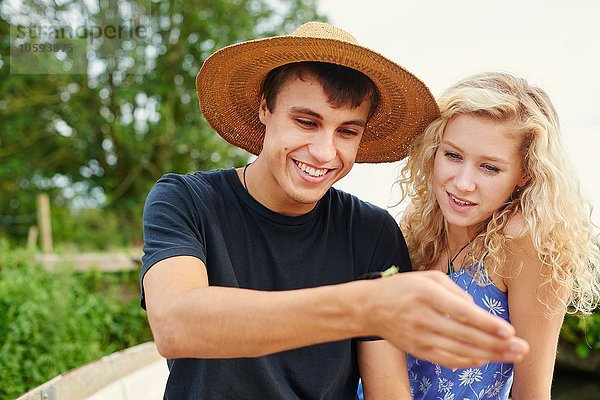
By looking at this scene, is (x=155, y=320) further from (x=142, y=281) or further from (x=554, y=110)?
(x=554, y=110)

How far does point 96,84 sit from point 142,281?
Answer: 10.7 meters

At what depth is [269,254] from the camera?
2.16 m

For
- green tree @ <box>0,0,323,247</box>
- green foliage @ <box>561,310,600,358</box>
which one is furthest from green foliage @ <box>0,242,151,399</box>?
green tree @ <box>0,0,323,247</box>

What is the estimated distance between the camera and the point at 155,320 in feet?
4.65

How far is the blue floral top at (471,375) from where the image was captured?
232cm

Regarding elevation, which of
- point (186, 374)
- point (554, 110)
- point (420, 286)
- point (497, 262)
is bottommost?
point (186, 374)

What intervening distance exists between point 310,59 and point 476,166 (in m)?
0.63

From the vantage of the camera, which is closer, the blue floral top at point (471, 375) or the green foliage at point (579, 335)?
the blue floral top at point (471, 375)

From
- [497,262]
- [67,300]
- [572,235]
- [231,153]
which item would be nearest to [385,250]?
[497,262]

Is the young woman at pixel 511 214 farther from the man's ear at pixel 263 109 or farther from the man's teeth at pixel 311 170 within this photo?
the man's ear at pixel 263 109

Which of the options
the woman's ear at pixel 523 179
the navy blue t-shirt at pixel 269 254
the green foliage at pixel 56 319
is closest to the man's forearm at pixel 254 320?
the navy blue t-shirt at pixel 269 254

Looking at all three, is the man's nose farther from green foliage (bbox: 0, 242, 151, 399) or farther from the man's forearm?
green foliage (bbox: 0, 242, 151, 399)

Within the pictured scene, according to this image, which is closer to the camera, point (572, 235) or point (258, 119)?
point (572, 235)

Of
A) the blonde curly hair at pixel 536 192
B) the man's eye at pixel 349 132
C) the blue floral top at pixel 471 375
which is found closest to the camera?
the man's eye at pixel 349 132
